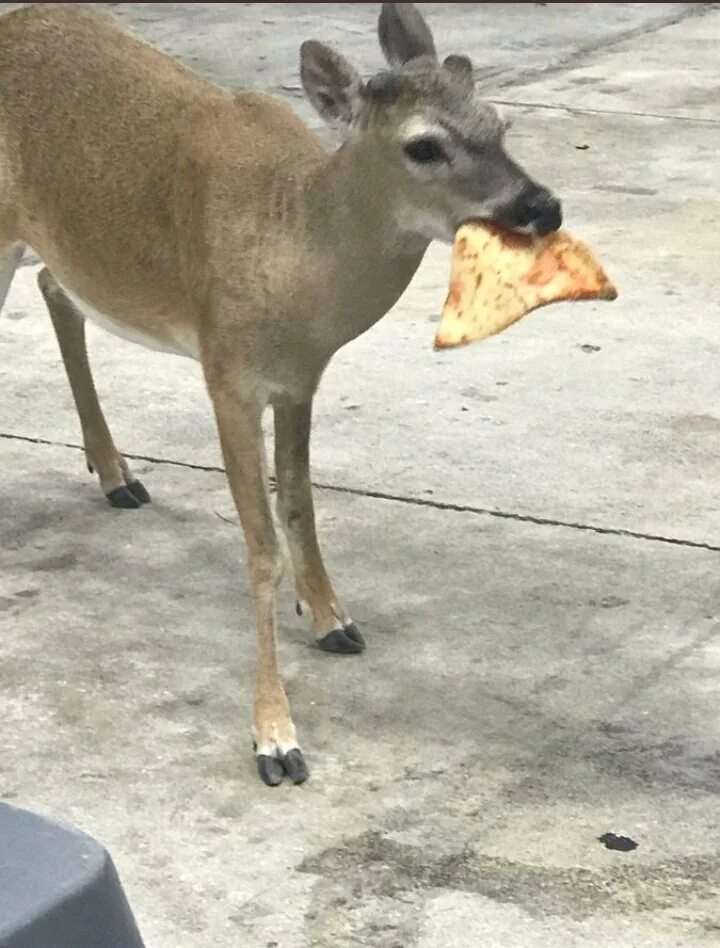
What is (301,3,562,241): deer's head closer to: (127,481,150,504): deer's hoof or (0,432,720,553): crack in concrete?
(0,432,720,553): crack in concrete

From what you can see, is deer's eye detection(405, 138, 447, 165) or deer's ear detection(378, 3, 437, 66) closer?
deer's eye detection(405, 138, 447, 165)

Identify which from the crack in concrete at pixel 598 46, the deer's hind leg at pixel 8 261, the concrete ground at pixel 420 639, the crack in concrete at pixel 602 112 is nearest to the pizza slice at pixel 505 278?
the concrete ground at pixel 420 639

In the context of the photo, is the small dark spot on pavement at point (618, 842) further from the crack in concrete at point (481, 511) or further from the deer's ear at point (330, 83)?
the deer's ear at point (330, 83)

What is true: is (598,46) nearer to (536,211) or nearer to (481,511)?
(481,511)

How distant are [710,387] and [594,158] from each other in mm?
3152

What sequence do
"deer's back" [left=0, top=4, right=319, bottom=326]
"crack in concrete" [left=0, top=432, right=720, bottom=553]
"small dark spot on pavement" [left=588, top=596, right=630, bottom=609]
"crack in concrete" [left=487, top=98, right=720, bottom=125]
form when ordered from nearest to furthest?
"deer's back" [left=0, top=4, right=319, bottom=326]
"small dark spot on pavement" [left=588, top=596, right=630, bottom=609]
"crack in concrete" [left=0, top=432, right=720, bottom=553]
"crack in concrete" [left=487, top=98, right=720, bottom=125]

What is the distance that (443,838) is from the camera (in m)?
3.76

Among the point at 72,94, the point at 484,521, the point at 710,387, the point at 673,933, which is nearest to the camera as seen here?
the point at 673,933

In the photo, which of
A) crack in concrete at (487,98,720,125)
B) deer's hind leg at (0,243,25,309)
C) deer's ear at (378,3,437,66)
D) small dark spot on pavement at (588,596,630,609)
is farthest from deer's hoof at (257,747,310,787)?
crack in concrete at (487,98,720,125)

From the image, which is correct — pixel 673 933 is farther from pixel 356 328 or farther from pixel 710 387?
pixel 710 387

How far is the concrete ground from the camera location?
3615mm

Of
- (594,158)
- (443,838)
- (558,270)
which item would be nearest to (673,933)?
(443,838)

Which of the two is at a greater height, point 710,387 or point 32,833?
point 32,833

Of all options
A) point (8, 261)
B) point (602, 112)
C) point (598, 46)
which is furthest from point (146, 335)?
point (598, 46)
